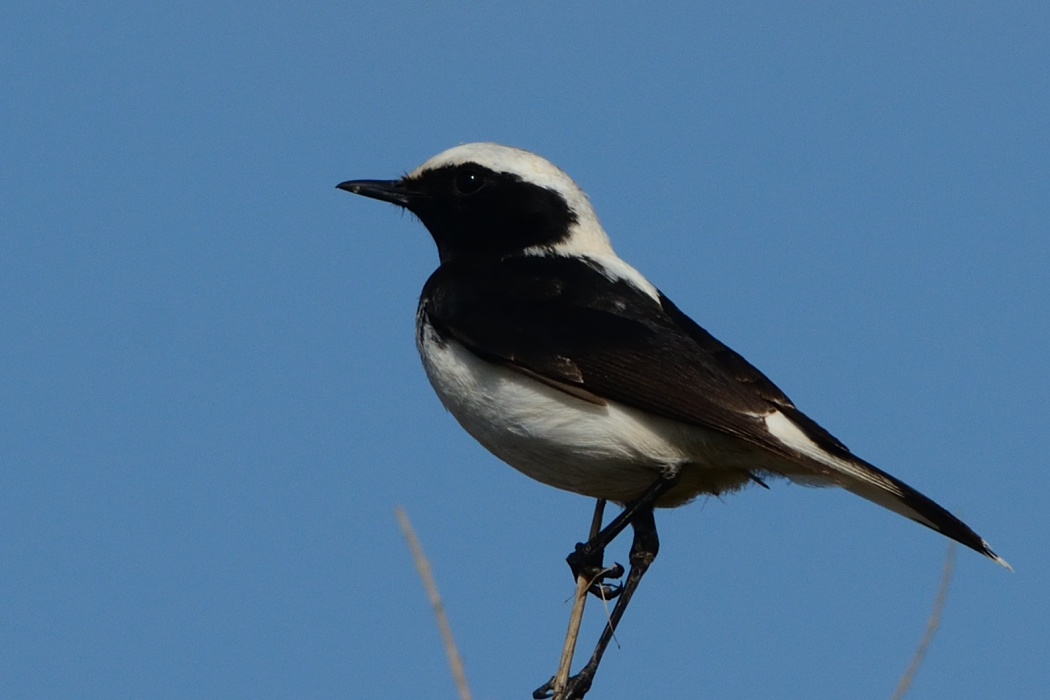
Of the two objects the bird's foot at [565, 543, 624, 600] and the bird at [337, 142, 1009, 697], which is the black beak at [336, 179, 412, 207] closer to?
the bird at [337, 142, 1009, 697]

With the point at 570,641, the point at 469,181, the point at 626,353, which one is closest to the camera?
the point at 570,641

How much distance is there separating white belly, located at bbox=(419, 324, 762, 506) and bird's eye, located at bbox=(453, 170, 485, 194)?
143 cm

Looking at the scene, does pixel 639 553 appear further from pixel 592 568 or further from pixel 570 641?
pixel 570 641

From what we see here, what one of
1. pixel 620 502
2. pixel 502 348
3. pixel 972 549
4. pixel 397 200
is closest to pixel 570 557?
pixel 620 502

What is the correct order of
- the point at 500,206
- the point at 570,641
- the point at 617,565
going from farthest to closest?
the point at 500,206
the point at 617,565
the point at 570,641

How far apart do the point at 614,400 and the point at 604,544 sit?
781 millimetres

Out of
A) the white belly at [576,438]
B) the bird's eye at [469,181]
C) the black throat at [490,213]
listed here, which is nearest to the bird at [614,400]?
the white belly at [576,438]

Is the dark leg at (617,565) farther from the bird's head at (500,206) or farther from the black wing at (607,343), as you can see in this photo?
the bird's head at (500,206)

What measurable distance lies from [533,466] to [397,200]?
88.4 inches

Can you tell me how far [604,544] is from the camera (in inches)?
243

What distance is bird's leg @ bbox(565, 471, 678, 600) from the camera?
6.04 metres

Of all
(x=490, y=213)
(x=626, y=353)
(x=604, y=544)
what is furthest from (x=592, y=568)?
(x=490, y=213)

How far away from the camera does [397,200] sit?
24.9 ft

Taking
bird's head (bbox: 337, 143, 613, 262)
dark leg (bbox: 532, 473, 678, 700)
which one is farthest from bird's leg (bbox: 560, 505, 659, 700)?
bird's head (bbox: 337, 143, 613, 262)
